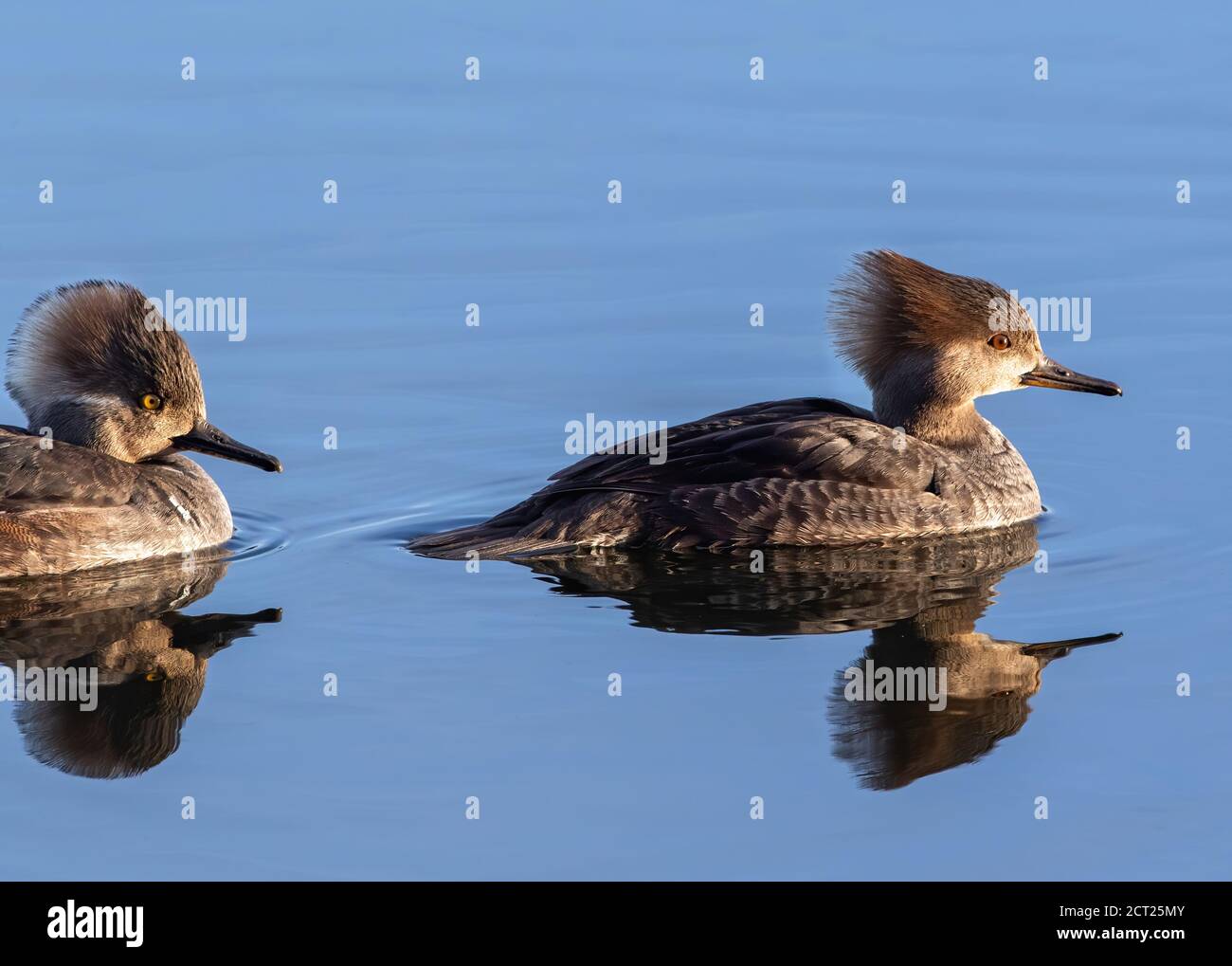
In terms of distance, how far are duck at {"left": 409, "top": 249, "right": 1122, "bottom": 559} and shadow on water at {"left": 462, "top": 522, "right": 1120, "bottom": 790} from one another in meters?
0.17

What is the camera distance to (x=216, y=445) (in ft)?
42.6

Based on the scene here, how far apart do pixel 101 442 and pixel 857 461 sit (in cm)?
468

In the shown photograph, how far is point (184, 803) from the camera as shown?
9258mm

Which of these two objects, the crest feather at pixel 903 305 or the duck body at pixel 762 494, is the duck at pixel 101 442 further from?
the crest feather at pixel 903 305

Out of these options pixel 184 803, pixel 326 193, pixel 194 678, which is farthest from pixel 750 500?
pixel 326 193

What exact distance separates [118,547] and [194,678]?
2.06 m

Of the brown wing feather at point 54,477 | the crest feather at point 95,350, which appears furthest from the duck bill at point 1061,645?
the brown wing feather at point 54,477

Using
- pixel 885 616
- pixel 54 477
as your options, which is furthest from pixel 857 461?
pixel 54 477

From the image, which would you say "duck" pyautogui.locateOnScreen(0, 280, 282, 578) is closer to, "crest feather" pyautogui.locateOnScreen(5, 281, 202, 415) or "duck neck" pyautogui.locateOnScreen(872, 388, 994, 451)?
"crest feather" pyautogui.locateOnScreen(5, 281, 202, 415)

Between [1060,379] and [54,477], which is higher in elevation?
[1060,379]

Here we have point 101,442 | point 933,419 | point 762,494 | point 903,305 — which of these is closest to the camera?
point 762,494

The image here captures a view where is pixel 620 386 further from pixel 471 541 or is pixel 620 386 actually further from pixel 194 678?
pixel 194 678

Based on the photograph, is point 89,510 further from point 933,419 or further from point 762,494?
point 933,419

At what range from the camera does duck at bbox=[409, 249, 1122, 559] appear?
41.7ft
